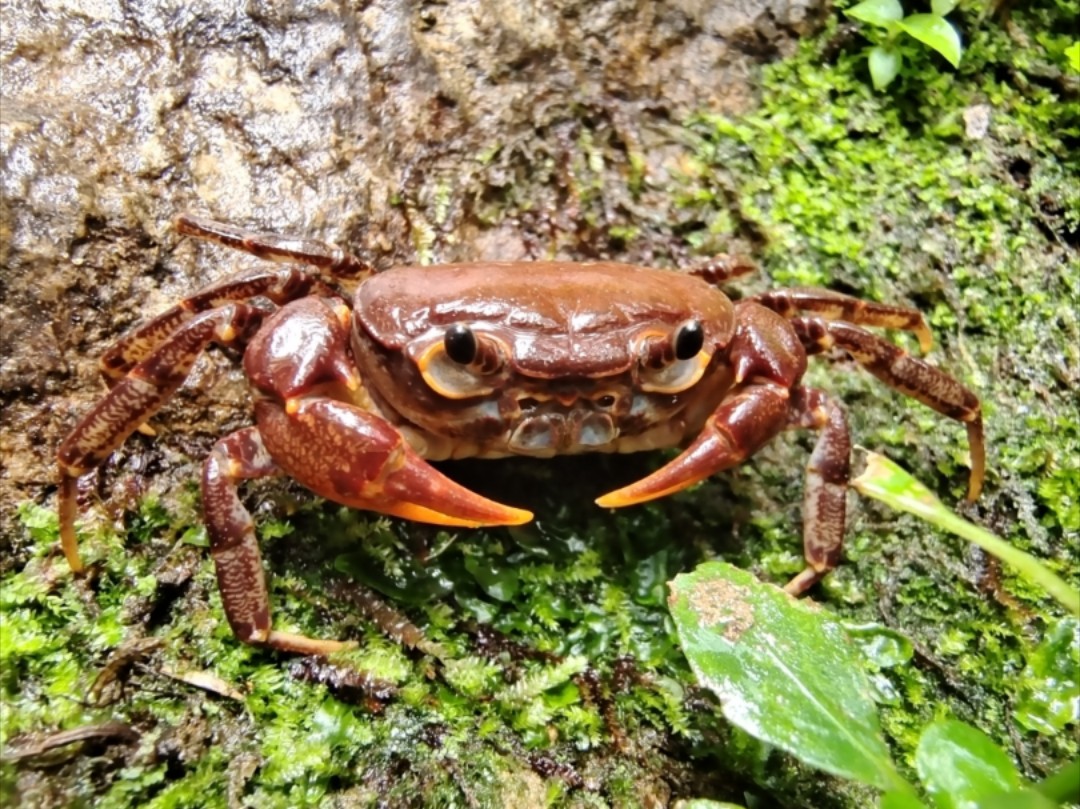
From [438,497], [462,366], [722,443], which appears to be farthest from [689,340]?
[438,497]

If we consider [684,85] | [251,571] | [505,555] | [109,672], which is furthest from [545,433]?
[684,85]

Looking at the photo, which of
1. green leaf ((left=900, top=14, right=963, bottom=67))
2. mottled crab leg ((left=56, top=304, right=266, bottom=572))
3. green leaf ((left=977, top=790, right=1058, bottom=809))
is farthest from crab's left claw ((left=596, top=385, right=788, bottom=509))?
green leaf ((left=900, top=14, right=963, bottom=67))

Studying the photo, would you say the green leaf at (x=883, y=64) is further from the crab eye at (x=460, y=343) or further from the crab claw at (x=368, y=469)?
the crab claw at (x=368, y=469)

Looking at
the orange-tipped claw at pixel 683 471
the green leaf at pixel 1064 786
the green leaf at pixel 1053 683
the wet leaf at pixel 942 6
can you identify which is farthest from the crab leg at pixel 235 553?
the wet leaf at pixel 942 6

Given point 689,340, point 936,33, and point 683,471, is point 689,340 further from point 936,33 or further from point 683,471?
point 936,33

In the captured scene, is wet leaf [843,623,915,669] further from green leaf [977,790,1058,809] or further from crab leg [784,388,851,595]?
green leaf [977,790,1058,809]

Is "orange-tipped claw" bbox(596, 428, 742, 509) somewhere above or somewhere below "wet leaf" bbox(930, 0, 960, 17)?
below
